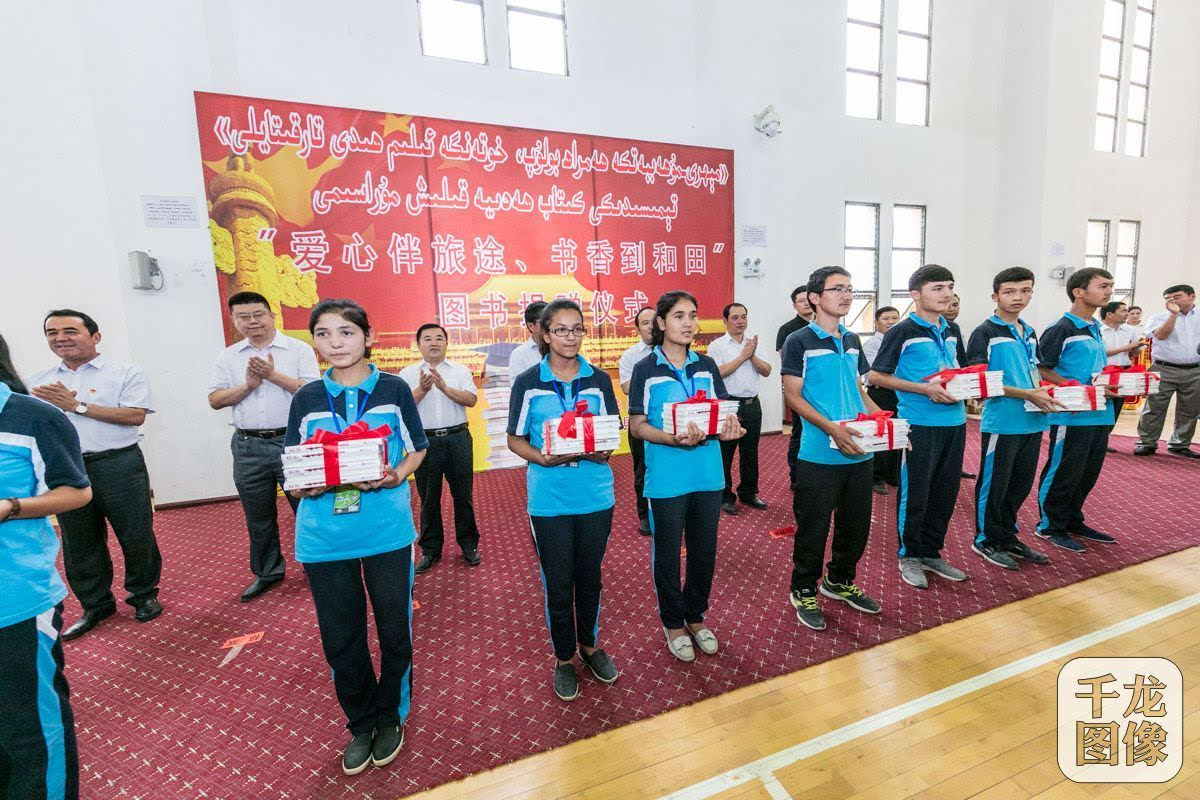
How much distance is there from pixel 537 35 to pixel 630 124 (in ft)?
4.28

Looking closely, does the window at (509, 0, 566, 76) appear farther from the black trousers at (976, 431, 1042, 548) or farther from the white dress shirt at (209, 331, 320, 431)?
the black trousers at (976, 431, 1042, 548)

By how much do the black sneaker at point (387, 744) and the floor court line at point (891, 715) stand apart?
36.6 inches

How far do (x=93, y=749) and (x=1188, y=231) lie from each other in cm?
1460

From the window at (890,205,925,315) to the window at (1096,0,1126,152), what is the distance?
3.57 m

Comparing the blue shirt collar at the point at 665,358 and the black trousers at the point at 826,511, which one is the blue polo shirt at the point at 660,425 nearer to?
the blue shirt collar at the point at 665,358

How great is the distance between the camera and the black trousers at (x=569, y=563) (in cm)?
199

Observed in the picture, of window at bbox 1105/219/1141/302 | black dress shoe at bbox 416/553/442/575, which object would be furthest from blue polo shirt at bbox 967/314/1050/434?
window at bbox 1105/219/1141/302

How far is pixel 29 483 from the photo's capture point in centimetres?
130

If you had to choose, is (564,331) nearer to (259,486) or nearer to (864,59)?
(259,486)

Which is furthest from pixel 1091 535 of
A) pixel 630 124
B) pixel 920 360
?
pixel 630 124

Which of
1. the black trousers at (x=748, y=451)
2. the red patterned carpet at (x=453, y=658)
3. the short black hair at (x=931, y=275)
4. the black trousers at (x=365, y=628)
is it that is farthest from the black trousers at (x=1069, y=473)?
the black trousers at (x=365, y=628)

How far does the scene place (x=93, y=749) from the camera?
195 cm

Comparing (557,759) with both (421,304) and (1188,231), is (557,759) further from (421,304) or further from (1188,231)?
(1188,231)

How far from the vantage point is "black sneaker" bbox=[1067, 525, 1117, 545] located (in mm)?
3408
